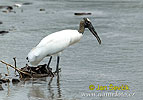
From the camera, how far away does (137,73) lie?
10.9m

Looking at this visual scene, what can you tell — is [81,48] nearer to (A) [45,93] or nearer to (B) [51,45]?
(B) [51,45]

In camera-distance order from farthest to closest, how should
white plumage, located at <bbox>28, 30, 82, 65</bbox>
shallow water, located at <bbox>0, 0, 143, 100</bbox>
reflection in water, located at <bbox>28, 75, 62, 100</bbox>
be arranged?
white plumage, located at <bbox>28, 30, 82, 65</bbox>, shallow water, located at <bbox>0, 0, 143, 100</bbox>, reflection in water, located at <bbox>28, 75, 62, 100</bbox>

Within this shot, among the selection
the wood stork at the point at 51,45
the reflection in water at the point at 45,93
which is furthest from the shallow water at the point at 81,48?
the wood stork at the point at 51,45

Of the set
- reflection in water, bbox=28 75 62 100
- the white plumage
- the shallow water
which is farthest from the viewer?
the white plumage

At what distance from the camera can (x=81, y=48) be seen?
14.0 m

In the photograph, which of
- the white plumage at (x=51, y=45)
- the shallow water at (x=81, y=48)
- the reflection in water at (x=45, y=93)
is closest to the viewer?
the reflection in water at (x=45, y=93)

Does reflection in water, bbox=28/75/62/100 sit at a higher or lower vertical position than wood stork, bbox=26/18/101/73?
lower

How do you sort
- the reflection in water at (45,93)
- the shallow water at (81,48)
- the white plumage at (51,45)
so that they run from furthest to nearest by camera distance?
1. the white plumage at (51,45)
2. the shallow water at (81,48)
3. the reflection in water at (45,93)

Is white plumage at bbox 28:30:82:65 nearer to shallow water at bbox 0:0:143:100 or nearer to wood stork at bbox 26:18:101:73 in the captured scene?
wood stork at bbox 26:18:101:73

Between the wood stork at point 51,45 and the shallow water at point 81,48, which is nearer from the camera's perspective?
the shallow water at point 81,48

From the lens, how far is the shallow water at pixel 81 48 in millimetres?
9508

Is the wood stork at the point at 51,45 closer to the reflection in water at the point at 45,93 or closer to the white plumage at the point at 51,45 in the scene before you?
the white plumage at the point at 51,45

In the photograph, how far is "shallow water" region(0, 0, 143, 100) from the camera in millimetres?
9508

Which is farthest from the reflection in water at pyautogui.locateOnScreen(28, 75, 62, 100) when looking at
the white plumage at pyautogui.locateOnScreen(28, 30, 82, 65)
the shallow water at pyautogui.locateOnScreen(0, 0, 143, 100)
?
the white plumage at pyautogui.locateOnScreen(28, 30, 82, 65)
